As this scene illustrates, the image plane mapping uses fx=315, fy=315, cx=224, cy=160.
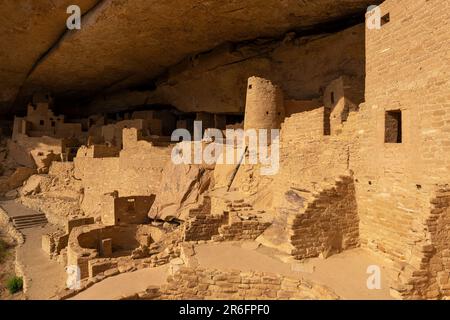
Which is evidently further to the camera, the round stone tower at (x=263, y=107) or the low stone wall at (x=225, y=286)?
the round stone tower at (x=263, y=107)

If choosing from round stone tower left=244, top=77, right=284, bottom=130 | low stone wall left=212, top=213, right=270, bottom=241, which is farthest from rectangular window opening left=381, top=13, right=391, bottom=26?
round stone tower left=244, top=77, right=284, bottom=130

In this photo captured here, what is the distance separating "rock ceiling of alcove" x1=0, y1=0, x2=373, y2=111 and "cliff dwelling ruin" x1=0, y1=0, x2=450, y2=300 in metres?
0.11

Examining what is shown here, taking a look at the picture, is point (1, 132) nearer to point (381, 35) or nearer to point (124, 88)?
point (124, 88)

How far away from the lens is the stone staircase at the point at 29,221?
48.7 ft

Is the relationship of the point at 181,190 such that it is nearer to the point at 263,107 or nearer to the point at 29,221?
the point at 263,107

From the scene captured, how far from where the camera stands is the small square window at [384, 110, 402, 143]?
6.24 m

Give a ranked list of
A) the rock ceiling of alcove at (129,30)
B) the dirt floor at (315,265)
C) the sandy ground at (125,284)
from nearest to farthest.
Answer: the dirt floor at (315,265)
the sandy ground at (125,284)
the rock ceiling of alcove at (129,30)

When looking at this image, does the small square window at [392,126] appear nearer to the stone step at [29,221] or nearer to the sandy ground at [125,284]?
the sandy ground at [125,284]

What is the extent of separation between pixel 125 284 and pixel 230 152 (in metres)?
6.36

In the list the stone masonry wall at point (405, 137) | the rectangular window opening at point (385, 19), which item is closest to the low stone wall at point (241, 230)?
the stone masonry wall at point (405, 137)

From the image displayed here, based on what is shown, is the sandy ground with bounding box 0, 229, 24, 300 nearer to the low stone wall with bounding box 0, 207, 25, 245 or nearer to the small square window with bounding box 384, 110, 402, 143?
the low stone wall with bounding box 0, 207, 25, 245

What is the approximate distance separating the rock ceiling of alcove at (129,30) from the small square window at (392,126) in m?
6.88

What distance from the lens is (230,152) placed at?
1191 cm
